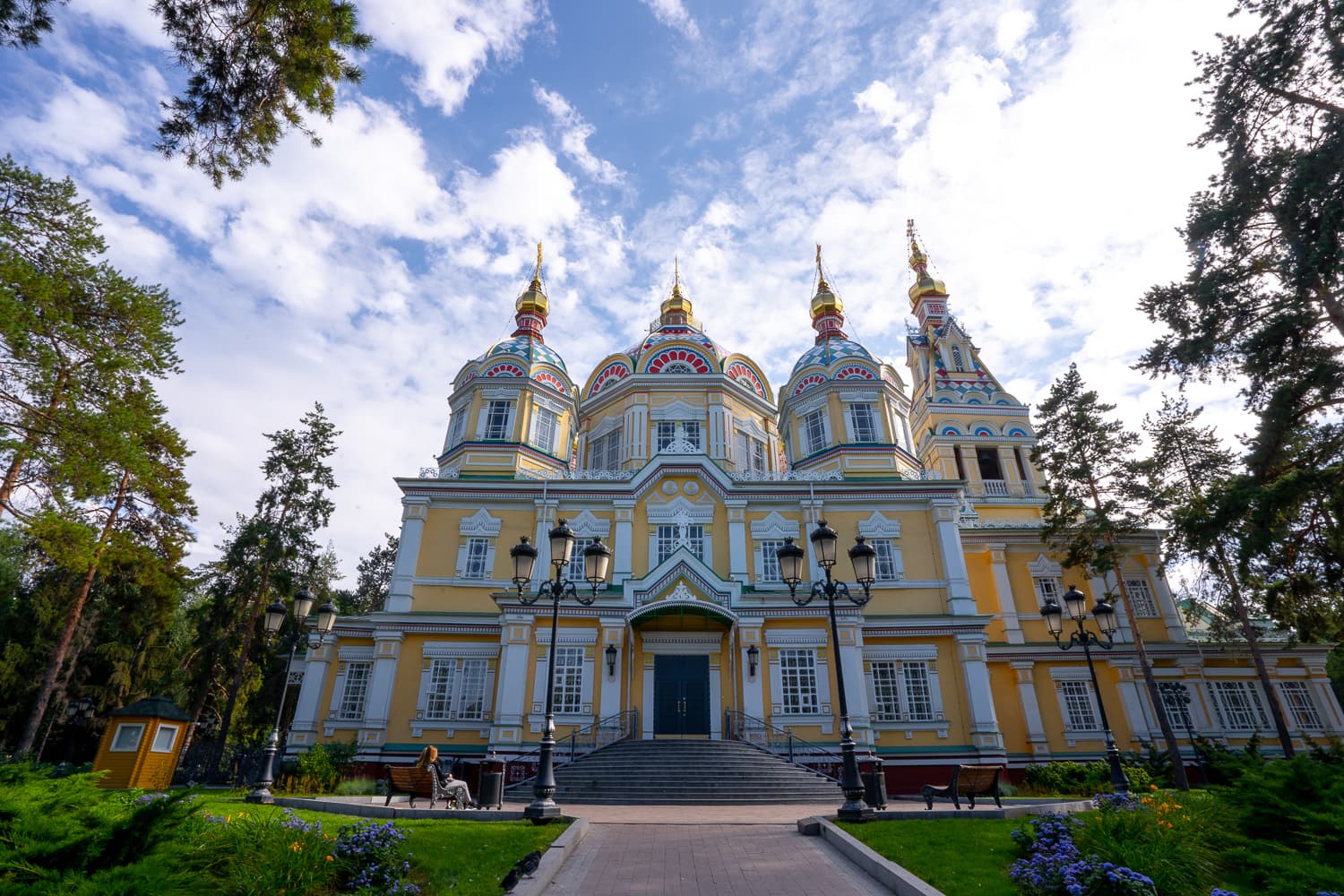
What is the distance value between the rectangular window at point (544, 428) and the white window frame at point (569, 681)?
A: 9263mm

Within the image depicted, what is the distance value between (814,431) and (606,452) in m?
9.04

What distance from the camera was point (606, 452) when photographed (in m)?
28.6

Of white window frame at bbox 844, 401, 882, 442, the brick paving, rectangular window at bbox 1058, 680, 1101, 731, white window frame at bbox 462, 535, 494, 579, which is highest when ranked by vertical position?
white window frame at bbox 844, 401, 882, 442

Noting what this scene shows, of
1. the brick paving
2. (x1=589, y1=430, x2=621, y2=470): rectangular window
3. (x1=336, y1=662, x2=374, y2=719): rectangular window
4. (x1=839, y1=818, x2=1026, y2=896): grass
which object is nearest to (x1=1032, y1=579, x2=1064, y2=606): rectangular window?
(x1=589, y1=430, x2=621, y2=470): rectangular window

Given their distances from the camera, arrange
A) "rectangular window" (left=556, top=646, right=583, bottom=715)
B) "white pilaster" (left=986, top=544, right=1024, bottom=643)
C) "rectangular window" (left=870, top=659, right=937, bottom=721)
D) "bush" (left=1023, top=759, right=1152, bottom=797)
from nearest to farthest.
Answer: "bush" (left=1023, top=759, right=1152, bottom=797), "rectangular window" (left=556, top=646, right=583, bottom=715), "rectangular window" (left=870, top=659, right=937, bottom=721), "white pilaster" (left=986, top=544, right=1024, bottom=643)

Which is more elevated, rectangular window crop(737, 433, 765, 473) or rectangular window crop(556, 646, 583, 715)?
rectangular window crop(737, 433, 765, 473)

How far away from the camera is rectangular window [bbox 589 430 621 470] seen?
28.0 meters

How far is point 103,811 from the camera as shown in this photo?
6.17m

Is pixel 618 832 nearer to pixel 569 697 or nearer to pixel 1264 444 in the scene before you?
pixel 569 697

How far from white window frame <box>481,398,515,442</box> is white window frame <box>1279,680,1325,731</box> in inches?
1239

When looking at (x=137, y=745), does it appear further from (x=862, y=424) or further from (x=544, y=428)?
(x=862, y=424)

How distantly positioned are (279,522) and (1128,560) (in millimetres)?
34662

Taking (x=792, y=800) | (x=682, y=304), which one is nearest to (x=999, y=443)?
(x=682, y=304)

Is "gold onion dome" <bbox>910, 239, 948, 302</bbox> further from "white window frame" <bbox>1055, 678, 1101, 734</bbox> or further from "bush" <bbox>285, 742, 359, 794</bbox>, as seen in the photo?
"bush" <bbox>285, 742, 359, 794</bbox>
